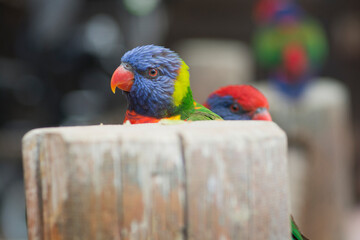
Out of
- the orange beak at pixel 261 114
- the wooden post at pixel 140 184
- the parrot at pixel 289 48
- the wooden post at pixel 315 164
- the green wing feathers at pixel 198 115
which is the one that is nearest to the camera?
the wooden post at pixel 140 184

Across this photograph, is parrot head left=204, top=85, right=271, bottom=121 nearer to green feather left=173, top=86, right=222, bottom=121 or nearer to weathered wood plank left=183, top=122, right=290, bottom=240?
green feather left=173, top=86, right=222, bottom=121

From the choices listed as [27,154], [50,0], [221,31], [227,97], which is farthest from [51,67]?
[27,154]

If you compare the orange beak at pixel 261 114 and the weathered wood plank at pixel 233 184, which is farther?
the orange beak at pixel 261 114

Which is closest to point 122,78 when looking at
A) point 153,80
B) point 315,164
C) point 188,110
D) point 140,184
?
point 153,80

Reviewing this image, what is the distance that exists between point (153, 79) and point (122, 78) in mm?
88

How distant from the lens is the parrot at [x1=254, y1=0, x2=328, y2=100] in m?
3.29

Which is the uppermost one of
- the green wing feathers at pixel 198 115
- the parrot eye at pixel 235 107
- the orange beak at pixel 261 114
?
the green wing feathers at pixel 198 115

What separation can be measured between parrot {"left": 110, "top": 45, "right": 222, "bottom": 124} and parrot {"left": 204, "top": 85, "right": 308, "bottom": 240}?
0.96 ft

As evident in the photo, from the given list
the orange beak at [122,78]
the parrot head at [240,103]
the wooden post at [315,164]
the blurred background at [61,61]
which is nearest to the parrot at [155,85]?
the orange beak at [122,78]

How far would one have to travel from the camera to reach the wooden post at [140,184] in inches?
28.7

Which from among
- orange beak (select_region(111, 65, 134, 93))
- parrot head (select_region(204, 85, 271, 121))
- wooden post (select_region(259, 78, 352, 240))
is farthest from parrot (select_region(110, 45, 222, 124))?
wooden post (select_region(259, 78, 352, 240))

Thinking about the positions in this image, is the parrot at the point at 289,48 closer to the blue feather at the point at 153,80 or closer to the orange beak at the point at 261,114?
the orange beak at the point at 261,114

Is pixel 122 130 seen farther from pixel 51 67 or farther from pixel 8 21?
pixel 8 21

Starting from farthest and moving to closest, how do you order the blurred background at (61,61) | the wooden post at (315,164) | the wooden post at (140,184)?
1. the blurred background at (61,61)
2. the wooden post at (315,164)
3. the wooden post at (140,184)
